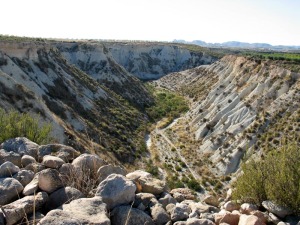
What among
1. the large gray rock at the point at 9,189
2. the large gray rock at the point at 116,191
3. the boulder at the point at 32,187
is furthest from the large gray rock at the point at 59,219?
the large gray rock at the point at 9,189

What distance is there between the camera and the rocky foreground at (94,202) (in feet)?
21.1

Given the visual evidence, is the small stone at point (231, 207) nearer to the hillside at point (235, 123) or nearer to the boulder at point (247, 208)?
the boulder at point (247, 208)

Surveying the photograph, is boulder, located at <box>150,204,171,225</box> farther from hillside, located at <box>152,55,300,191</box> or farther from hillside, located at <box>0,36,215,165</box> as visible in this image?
hillside, located at <box>152,55,300,191</box>

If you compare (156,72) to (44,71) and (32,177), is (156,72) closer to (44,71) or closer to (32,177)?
(44,71)

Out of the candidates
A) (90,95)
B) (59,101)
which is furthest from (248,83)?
(59,101)

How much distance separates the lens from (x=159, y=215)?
24.1 feet

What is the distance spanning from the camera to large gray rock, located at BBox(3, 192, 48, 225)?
630 cm

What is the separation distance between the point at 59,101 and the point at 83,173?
31804 millimetres

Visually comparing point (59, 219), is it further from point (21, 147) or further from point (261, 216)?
point (21, 147)

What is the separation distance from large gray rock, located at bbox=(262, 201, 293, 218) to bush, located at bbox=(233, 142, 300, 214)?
0.49ft

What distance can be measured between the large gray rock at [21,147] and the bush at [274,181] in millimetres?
5790

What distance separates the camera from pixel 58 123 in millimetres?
31578

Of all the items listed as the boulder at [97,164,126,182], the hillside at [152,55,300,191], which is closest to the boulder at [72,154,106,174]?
the boulder at [97,164,126,182]

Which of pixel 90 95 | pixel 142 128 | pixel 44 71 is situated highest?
pixel 44 71
